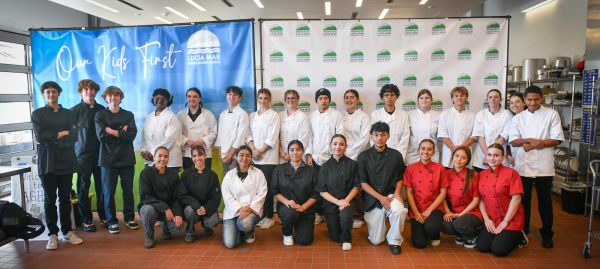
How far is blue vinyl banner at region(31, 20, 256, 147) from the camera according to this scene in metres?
4.58

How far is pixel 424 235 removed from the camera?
11.6 ft

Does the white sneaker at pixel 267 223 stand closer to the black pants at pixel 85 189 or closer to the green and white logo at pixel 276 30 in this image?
the black pants at pixel 85 189

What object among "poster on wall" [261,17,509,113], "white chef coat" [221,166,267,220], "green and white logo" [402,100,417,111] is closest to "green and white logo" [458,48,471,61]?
"poster on wall" [261,17,509,113]

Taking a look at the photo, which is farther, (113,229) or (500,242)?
(113,229)

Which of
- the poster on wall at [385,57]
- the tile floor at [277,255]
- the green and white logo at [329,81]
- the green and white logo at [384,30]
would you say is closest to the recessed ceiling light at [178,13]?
the poster on wall at [385,57]

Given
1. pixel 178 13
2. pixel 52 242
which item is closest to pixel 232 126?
pixel 52 242

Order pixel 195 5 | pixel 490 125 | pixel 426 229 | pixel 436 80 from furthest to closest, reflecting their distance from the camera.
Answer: pixel 195 5
pixel 436 80
pixel 490 125
pixel 426 229

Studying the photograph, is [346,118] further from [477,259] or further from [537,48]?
[537,48]

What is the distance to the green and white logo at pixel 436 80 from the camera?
4.48 metres

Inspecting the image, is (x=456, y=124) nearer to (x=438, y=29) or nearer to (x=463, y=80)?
(x=463, y=80)

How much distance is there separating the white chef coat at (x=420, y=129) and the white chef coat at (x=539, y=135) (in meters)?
0.82

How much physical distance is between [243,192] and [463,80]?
2.84 m

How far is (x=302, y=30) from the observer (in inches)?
177

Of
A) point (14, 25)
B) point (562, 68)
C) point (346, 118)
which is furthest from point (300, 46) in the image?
point (14, 25)
